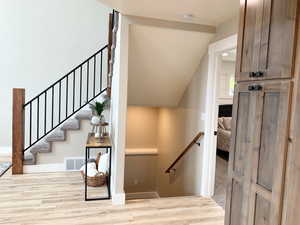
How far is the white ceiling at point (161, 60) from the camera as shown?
3.06 m

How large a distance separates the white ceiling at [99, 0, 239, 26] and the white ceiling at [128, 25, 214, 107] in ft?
0.70

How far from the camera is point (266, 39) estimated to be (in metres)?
1.32

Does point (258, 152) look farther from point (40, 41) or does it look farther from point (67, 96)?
point (40, 41)

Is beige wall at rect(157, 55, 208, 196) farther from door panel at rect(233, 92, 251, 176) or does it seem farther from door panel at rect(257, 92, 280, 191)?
door panel at rect(257, 92, 280, 191)

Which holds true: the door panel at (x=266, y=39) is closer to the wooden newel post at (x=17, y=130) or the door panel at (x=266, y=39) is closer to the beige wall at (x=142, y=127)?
the wooden newel post at (x=17, y=130)

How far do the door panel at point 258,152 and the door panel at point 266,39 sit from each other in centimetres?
7

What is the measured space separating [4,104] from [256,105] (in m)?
5.21

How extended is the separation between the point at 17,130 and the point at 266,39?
3.90 meters

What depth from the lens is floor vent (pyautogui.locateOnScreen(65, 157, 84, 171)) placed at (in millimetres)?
4238

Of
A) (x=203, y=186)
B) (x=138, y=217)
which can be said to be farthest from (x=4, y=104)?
(x=203, y=186)

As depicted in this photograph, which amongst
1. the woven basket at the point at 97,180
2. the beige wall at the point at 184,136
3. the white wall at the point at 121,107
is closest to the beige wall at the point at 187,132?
the beige wall at the point at 184,136

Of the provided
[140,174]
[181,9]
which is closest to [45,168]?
[140,174]

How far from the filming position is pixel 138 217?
2693 millimetres

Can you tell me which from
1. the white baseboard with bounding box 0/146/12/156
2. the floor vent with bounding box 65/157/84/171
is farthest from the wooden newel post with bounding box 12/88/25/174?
the white baseboard with bounding box 0/146/12/156
